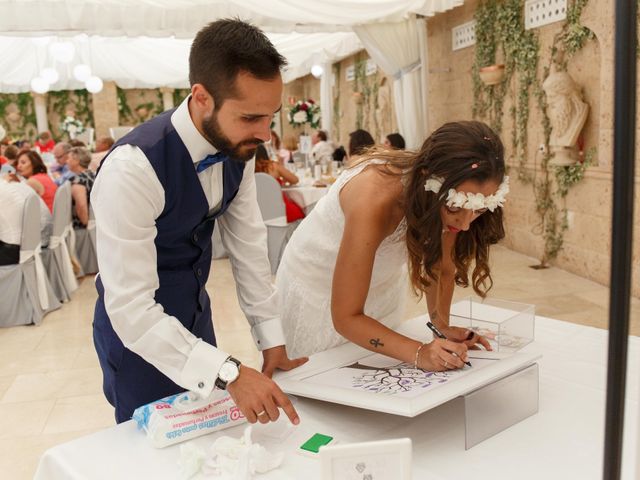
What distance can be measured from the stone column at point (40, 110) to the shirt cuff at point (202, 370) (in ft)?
64.5

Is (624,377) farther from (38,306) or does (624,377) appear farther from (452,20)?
(452,20)

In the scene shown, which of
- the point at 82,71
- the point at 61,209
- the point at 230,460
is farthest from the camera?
the point at 82,71

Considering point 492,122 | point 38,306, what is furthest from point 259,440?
point 492,122

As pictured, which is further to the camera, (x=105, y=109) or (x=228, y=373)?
(x=105, y=109)

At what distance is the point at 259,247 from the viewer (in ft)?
5.82

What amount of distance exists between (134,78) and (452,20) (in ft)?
23.9

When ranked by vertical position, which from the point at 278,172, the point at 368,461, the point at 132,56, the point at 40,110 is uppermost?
the point at 132,56

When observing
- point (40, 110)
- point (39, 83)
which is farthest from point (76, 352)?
point (40, 110)

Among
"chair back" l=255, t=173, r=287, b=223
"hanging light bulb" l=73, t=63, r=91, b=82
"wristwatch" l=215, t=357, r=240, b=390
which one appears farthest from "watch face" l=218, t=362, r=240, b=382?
"hanging light bulb" l=73, t=63, r=91, b=82

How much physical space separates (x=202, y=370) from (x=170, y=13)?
5.63 meters

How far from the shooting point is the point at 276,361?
1564 millimetres

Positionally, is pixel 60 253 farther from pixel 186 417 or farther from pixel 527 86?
pixel 186 417

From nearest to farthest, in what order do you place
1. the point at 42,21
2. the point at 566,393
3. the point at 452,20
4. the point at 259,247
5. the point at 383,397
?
the point at 383,397 → the point at 566,393 → the point at 259,247 → the point at 42,21 → the point at 452,20

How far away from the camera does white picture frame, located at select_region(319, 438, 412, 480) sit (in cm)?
90
